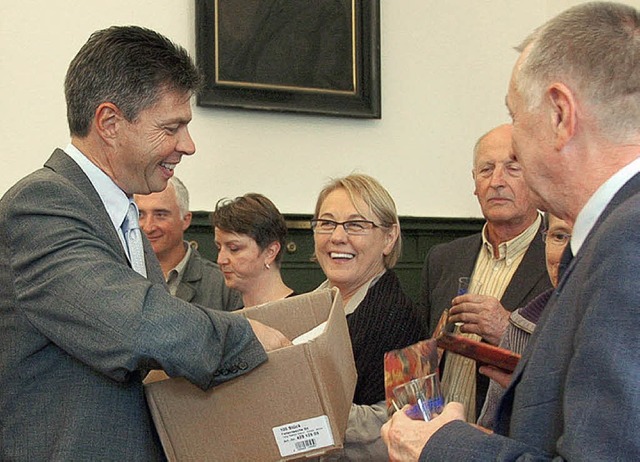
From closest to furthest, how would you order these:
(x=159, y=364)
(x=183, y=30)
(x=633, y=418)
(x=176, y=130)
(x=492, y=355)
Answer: (x=633, y=418) → (x=159, y=364) → (x=492, y=355) → (x=176, y=130) → (x=183, y=30)

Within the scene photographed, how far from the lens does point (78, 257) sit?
198cm

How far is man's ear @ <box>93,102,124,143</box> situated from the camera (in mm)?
2240

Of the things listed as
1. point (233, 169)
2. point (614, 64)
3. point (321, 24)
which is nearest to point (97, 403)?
point (614, 64)

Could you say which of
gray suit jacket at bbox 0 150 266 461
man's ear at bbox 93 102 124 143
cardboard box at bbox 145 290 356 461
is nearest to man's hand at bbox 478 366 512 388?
cardboard box at bbox 145 290 356 461

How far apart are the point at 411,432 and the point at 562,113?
0.59 metres

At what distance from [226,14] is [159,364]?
3.62 metres

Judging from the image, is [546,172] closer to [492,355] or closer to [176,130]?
[492,355]

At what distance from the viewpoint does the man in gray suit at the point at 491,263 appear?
3068 millimetres

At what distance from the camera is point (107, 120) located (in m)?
2.25

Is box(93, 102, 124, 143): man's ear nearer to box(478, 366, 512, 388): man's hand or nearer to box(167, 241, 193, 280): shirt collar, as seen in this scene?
box(478, 366, 512, 388): man's hand

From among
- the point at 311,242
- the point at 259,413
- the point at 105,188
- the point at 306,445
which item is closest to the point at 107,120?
the point at 105,188

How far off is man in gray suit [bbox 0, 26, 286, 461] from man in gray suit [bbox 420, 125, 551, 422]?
1.05 m

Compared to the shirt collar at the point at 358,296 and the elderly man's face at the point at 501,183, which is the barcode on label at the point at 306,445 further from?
the elderly man's face at the point at 501,183

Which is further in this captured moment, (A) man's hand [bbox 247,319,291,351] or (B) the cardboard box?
(A) man's hand [bbox 247,319,291,351]
